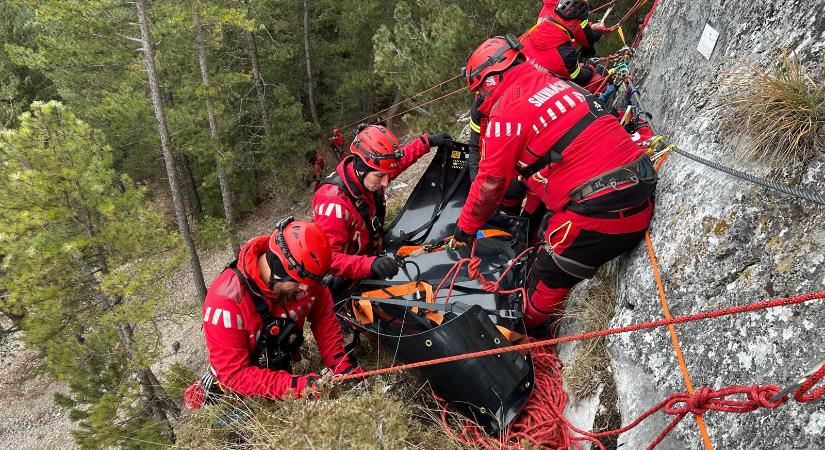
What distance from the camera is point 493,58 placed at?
3602 mm

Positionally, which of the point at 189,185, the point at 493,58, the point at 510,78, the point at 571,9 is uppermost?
the point at 571,9

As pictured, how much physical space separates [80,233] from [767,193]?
9.76 m

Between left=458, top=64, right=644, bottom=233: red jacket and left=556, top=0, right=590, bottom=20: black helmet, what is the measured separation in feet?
6.59

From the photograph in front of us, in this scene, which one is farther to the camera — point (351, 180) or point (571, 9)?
point (571, 9)

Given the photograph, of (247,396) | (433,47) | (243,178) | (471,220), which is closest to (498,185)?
(471,220)

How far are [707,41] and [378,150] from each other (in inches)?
108

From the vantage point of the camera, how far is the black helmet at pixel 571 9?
507cm

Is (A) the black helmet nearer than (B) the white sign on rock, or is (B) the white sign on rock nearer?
(B) the white sign on rock

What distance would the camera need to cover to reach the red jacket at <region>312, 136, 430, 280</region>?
4.25 m

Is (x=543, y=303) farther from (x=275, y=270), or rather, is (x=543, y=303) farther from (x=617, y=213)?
(x=275, y=270)

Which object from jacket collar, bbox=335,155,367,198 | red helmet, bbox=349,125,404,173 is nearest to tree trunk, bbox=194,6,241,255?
jacket collar, bbox=335,155,367,198

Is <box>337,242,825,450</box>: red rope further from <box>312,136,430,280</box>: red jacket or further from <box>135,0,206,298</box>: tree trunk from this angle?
<box>135,0,206,298</box>: tree trunk

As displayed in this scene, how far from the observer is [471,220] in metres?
3.95

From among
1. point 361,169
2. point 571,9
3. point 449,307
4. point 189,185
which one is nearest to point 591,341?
point 449,307
